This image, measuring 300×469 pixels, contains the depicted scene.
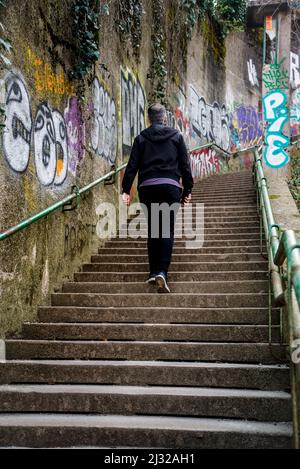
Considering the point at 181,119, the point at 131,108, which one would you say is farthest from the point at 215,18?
the point at 131,108

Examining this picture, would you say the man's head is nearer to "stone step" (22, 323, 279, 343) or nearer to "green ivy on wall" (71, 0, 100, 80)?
"green ivy on wall" (71, 0, 100, 80)

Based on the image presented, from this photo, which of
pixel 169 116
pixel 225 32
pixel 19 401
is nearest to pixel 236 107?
pixel 225 32

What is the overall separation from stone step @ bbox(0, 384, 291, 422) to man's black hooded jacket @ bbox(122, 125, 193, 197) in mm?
2075

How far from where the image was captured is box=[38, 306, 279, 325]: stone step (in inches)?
162

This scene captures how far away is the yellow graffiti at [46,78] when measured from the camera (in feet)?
14.9

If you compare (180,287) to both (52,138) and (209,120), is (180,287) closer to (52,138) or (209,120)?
(52,138)

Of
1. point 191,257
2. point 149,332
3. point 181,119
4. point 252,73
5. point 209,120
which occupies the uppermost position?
point 252,73

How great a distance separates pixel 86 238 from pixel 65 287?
922 millimetres

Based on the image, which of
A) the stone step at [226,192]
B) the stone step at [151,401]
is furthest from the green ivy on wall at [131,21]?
the stone step at [151,401]

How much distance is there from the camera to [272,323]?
3.99 m

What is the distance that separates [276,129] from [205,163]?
116 inches

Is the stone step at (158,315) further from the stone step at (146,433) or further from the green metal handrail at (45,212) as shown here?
the stone step at (146,433)

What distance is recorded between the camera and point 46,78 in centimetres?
482

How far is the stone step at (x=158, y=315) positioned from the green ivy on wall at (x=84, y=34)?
101 inches
